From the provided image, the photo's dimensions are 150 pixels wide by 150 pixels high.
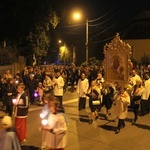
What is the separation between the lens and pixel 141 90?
12469 millimetres

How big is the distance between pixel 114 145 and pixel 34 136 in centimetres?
254

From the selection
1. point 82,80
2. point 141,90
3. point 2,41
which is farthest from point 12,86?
point 2,41

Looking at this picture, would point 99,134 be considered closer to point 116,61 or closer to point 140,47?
point 116,61

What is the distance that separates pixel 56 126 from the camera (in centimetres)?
697

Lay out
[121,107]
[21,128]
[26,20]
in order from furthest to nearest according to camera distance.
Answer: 1. [26,20]
2. [121,107]
3. [21,128]

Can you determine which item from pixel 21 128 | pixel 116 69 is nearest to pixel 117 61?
pixel 116 69

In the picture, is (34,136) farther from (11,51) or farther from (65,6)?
(65,6)

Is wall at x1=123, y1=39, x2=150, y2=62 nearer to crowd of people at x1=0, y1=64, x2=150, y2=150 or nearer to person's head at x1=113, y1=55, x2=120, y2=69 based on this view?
crowd of people at x1=0, y1=64, x2=150, y2=150

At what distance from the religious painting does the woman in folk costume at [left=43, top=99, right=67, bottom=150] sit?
28.7 ft

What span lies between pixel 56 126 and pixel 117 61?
938 cm

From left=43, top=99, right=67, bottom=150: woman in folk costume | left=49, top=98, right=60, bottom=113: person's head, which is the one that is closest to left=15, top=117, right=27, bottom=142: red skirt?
left=43, top=99, right=67, bottom=150: woman in folk costume

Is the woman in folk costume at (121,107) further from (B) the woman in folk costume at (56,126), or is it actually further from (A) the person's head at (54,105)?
(A) the person's head at (54,105)

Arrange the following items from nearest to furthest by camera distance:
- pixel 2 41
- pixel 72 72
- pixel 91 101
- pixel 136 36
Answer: pixel 91 101, pixel 72 72, pixel 2 41, pixel 136 36

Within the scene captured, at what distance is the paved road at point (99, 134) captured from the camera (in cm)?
946
